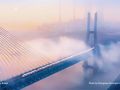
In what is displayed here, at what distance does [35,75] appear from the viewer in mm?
2834

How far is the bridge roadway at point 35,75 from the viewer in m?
2.34

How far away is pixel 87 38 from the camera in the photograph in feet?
20.5

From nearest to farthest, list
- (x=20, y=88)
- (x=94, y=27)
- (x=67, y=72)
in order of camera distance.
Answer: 1. (x=20, y=88)
2. (x=67, y=72)
3. (x=94, y=27)

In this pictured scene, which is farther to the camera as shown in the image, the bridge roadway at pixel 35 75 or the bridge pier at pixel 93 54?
the bridge pier at pixel 93 54

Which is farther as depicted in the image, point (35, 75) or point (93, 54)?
point (93, 54)

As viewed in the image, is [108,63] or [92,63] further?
[92,63]

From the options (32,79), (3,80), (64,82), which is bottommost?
(64,82)

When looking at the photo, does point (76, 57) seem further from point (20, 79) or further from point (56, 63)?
point (20, 79)

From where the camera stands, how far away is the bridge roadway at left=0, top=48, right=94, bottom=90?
7.67 ft

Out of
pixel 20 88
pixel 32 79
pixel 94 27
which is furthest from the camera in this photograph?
pixel 94 27

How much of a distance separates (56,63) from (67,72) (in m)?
1.05

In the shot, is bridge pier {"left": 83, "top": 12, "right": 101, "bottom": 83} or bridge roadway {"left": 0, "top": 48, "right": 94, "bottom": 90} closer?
bridge roadway {"left": 0, "top": 48, "right": 94, "bottom": 90}

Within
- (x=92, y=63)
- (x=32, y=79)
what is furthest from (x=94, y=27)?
(x=32, y=79)

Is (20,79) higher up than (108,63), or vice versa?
(20,79)
